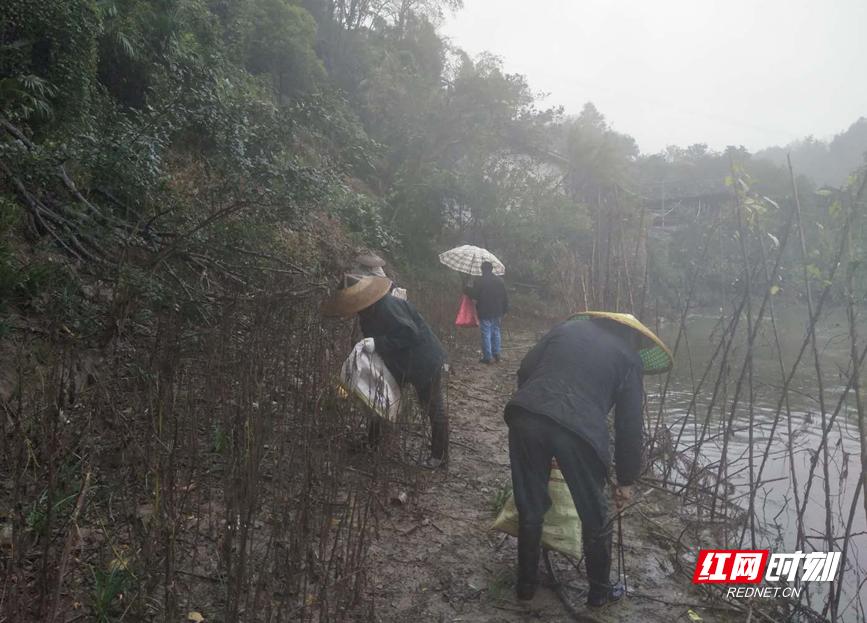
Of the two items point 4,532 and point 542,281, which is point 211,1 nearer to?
point 542,281

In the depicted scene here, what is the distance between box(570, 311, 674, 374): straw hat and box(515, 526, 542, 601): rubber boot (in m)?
0.94

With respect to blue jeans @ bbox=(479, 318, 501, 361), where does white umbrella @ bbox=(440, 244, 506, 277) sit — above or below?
above

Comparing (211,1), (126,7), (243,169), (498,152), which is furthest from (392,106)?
(243,169)

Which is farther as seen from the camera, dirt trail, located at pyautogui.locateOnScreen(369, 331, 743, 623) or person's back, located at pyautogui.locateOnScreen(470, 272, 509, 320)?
person's back, located at pyautogui.locateOnScreen(470, 272, 509, 320)

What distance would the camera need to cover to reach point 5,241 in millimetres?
4508

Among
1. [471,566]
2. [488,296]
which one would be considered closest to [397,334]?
[471,566]

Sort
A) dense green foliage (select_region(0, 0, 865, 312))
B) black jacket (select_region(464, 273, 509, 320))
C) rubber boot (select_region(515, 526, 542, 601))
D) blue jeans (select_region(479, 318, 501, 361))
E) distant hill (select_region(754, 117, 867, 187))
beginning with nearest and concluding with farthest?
rubber boot (select_region(515, 526, 542, 601)) < dense green foliage (select_region(0, 0, 865, 312)) < black jacket (select_region(464, 273, 509, 320)) < blue jeans (select_region(479, 318, 501, 361)) < distant hill (select_region(754, 117, 867, 187))

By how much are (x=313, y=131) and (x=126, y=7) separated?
10.8ft

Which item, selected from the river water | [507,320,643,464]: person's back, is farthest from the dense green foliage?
[507,320,643,464]: person's back

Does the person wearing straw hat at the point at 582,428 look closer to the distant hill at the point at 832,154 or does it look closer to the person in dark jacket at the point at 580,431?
the person in dark jacket at the point at 580,431

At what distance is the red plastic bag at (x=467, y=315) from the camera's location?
8391mm

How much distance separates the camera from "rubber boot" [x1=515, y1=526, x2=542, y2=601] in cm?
251

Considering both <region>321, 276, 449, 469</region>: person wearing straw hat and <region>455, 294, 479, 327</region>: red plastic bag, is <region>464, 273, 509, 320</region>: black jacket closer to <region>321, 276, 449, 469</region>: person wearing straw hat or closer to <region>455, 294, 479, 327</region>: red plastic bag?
<region>455, 294, 479, 327</region>: red plastic bag

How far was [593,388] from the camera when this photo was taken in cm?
246
